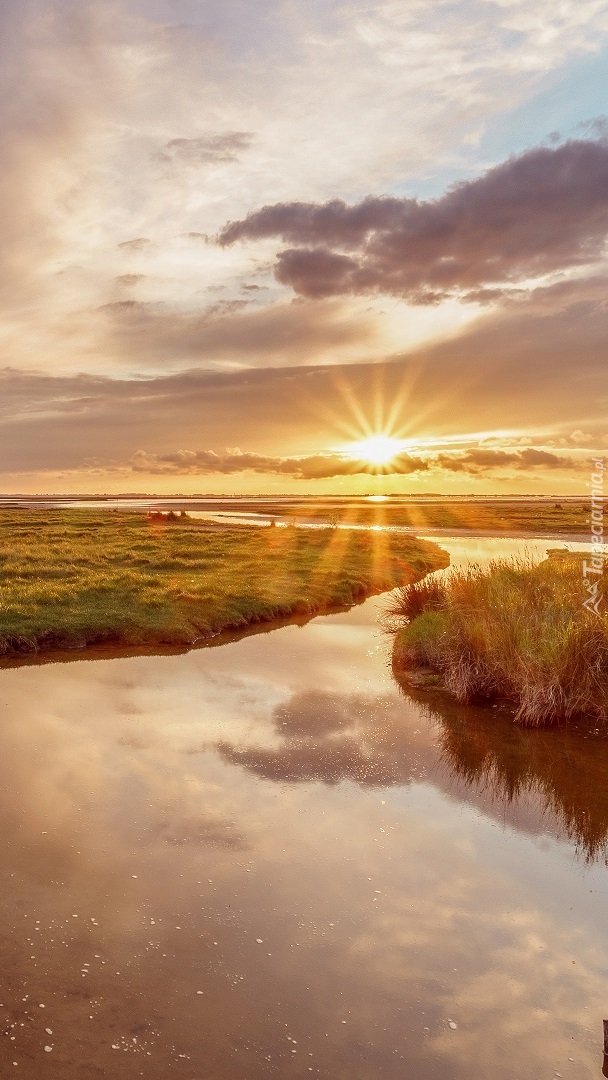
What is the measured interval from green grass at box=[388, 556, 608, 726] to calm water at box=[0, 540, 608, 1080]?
1050mm

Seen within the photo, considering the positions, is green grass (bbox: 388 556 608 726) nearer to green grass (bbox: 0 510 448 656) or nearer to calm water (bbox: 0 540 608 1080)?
calm water (bbox: 0 540 608 1080)

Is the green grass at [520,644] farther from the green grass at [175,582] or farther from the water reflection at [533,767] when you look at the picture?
the green grass at [175,582]

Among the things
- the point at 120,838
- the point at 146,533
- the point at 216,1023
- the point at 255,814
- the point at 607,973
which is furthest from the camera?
the point at 146,533

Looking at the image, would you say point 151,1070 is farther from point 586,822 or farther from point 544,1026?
point 586,822

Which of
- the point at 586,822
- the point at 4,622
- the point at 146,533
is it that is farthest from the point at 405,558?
the point at 586,822

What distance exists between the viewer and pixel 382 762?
586 inches

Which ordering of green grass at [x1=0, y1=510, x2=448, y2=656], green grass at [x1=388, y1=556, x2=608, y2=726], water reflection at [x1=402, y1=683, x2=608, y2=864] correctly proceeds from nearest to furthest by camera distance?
water reflection at [x1=402, y1=683, x2=608, y2=864] < green grass at [x1=388, y1=556, x2=608, y2=726] < green grass at [x1=0, y1=510, x2=448, y2=656]

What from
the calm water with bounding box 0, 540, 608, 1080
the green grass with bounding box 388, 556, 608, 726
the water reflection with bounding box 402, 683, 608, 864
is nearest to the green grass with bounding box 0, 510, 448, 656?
the calm water with bounding box 0, 540, 608, 1080

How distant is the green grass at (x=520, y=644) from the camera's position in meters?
17.3

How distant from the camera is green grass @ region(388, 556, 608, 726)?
56.7ft

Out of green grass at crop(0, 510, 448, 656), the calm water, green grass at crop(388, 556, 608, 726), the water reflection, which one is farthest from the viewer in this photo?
green grass at crop(0, 510, 448, 656)

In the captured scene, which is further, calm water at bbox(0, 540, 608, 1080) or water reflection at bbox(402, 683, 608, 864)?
water reflection at bbox(402, 683, 608, 864)

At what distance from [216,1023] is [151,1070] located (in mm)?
833

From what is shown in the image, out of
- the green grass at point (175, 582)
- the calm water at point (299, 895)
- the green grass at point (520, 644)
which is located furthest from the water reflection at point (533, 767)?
the green grass at point (175, 582)
